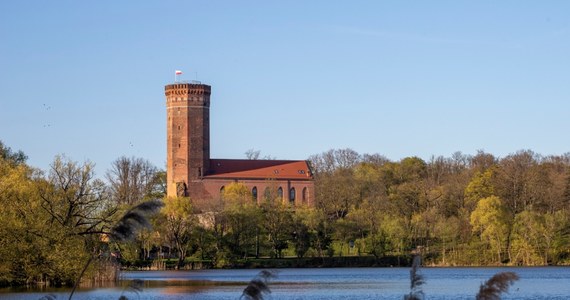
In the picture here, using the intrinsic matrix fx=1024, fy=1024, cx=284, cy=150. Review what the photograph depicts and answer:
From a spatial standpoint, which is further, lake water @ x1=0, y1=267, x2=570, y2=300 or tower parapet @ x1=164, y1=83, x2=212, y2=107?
tower parapet @ x1=164, y1=83, x2=212, y2=107

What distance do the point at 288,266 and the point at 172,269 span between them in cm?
807

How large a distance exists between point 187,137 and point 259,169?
8979 mm

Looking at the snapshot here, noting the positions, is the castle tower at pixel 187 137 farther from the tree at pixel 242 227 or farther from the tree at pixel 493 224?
the tree at pixel 493 224

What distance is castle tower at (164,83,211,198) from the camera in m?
96.9

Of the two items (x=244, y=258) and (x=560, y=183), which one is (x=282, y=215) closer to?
(x=244, y=258)

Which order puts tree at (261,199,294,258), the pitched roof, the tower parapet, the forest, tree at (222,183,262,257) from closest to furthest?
the forest < tree at (222,183,262,257) < tree at (261,199,294,258) < the tower parapet < the pitched roof

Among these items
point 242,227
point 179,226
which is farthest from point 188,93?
point 242,227

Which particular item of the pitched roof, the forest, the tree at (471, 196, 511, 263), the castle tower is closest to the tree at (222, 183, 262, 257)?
the forest

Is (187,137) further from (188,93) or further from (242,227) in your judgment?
(242,227)

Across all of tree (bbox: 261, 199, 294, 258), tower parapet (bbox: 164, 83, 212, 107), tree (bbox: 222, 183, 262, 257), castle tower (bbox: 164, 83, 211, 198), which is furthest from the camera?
tower parapet (bbox: 164, 83, 212, 107)

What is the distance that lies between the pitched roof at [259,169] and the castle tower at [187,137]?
2002 mm

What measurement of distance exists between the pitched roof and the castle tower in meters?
2.00

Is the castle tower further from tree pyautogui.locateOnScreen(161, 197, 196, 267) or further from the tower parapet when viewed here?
tree pyautogui.locateOnScreen(161, 197, 196, 267)

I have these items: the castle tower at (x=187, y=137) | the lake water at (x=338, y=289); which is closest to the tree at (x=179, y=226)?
the lake water at (x=338, y=289)
